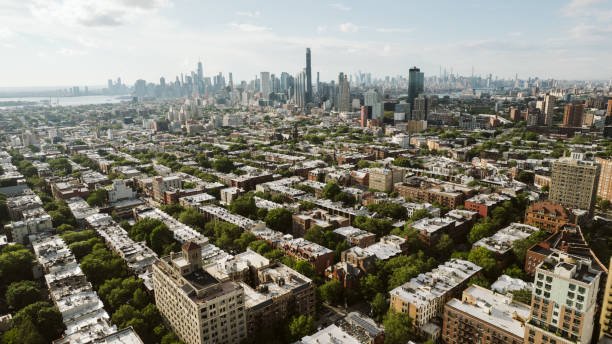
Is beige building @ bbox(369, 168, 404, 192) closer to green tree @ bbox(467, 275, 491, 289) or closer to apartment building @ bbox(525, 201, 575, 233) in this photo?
apartment building @ bbox(525, 201, 575, 233)

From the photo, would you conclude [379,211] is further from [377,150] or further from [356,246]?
[377,150]

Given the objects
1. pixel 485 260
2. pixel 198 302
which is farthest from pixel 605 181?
pixel 198 302

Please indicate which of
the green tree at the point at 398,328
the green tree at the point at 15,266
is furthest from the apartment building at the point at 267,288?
the green tree at the point at 15,266

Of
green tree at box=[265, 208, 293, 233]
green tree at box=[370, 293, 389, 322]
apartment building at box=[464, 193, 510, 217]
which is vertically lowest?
green tree at box=[370, 293, 389, 322]

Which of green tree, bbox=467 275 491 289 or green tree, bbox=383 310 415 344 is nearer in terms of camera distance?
green tree, bbox=383 310 415 344

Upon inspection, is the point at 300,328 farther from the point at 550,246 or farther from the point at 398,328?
the point at 550,246

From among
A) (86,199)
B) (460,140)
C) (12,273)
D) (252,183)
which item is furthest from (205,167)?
(460,140)

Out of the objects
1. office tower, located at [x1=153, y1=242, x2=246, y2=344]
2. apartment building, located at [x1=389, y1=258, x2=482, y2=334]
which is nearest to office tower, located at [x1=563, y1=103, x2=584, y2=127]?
apartment building, located at [x1=389, y1=258, x2=482, y2=334]
